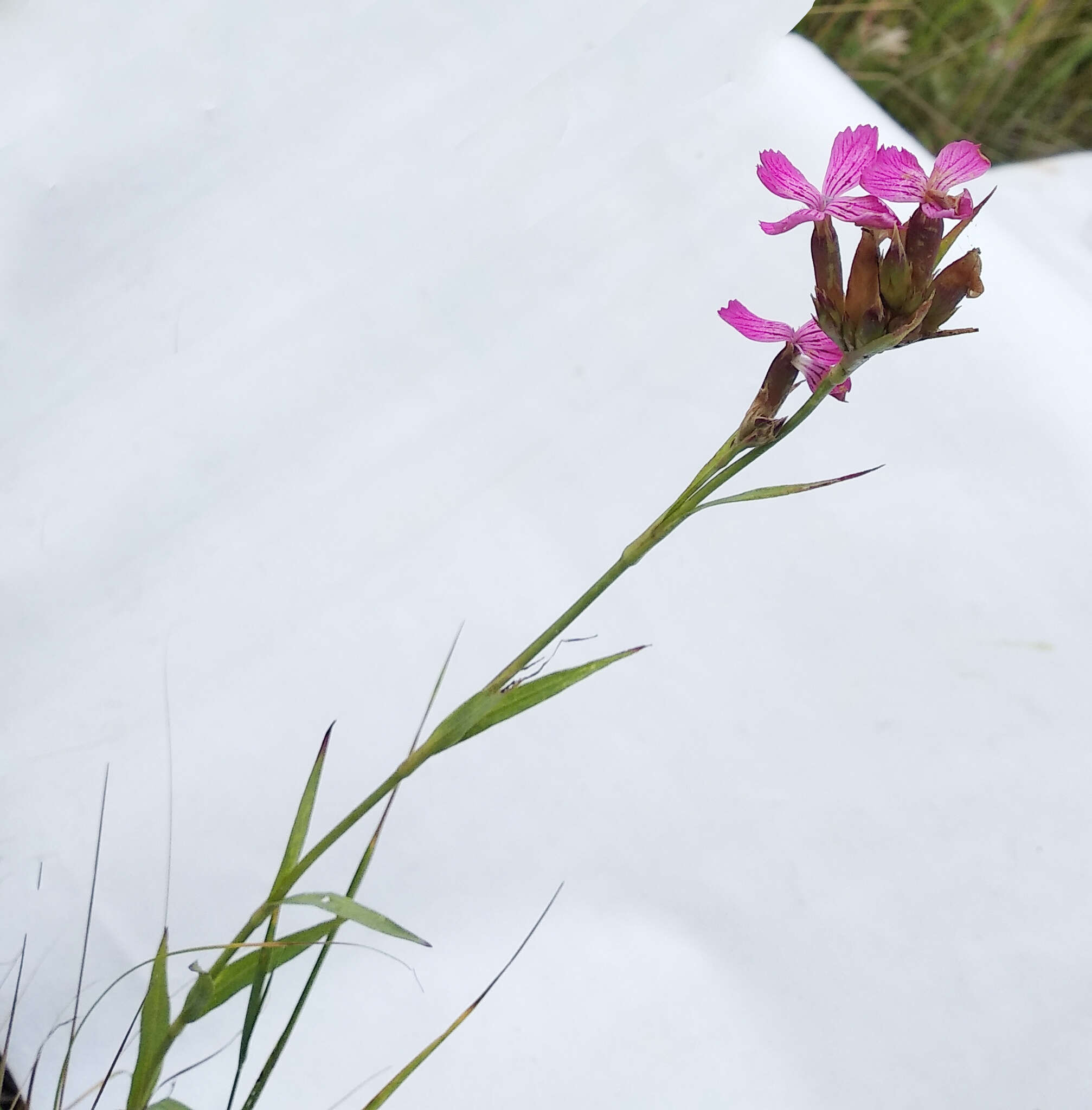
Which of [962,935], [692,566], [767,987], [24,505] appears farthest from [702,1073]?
[24,505]

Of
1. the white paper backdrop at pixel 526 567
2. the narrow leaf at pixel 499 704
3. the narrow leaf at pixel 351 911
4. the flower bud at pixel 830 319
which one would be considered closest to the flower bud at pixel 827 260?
the flower bud at pixel 830 319

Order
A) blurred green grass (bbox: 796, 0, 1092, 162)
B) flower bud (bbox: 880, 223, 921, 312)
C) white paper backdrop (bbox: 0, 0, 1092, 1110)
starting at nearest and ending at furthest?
flower bud (bbox: 880, 223, 921, 312), white paper backdrop (bbox: 0, 0, 1092, 1110), blurred green grass (bbox: 796, 0, 1092, 162)

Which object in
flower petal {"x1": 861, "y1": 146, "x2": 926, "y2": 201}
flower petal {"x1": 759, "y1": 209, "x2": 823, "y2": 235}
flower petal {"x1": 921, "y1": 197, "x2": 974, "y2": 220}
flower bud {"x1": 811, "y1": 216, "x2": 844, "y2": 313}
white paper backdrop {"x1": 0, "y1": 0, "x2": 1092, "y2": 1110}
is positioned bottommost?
white paper backdrop {"x1": 0, "y1": 0, "x2": 1092, "y2": 1110}

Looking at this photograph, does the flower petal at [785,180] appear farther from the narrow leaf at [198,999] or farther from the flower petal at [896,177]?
the narrow leaf at [198,999]

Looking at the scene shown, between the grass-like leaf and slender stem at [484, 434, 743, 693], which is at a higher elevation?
slender stem at [484, 434, 743, 693]

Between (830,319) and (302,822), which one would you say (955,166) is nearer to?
(830,319)

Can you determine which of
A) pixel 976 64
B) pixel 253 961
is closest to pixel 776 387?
pixel 253 961

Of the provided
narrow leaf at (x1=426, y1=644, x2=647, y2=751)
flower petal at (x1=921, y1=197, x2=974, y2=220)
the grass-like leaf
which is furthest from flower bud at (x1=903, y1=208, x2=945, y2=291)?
the grass-like leaf

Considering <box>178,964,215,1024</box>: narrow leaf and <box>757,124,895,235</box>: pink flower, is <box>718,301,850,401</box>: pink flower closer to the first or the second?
<box>757,124,895,235</box>: pink flower
